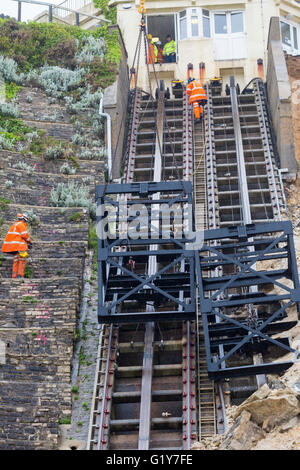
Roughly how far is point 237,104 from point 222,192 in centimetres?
539

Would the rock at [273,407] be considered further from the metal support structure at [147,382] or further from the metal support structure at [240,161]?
the metal support structure at [240,161]

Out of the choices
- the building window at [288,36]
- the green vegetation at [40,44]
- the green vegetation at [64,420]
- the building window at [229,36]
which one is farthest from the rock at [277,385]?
the building window at [288,36]

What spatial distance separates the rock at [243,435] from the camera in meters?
12.6

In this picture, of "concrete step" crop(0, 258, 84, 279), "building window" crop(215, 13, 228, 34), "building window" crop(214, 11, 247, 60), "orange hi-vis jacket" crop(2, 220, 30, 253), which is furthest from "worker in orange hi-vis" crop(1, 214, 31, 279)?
"building window" crop(215, 13, 228, 34)

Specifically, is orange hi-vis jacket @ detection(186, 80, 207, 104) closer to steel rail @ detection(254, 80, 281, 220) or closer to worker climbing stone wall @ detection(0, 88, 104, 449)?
steel rail @ detection(254, 80, 281, 220)

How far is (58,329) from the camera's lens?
1666 centimetres

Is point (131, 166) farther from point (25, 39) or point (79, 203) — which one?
point (25, 39)

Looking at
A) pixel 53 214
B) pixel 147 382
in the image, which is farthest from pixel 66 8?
pixel 147 382

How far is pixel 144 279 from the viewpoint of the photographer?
1678 cm

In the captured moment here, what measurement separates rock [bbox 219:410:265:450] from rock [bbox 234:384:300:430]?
4.8 inches

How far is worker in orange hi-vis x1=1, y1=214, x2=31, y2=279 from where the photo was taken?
18.0m

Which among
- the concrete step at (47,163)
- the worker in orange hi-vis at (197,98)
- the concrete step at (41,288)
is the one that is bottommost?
the concrete step at (41,288)

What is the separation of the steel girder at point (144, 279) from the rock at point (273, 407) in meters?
3.61
